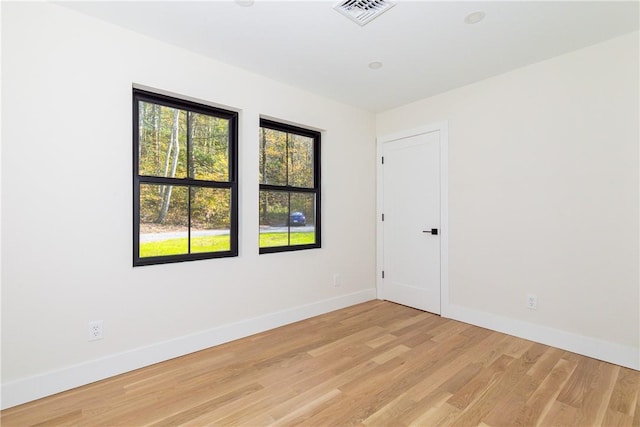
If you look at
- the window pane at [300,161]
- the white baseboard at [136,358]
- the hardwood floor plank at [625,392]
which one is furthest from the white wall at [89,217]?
the hardwood floor plank at [625,392]

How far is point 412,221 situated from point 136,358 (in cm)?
315

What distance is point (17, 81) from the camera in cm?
196

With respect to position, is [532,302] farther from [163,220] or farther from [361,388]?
[163,220]

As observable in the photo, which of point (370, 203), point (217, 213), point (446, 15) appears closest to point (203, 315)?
point (217, 213)

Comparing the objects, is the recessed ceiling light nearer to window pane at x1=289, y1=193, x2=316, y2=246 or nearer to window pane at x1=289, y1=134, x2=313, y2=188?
window pane at x1=289, y1=134, x2=313, y2=188

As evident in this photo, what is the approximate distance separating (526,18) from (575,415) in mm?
2610

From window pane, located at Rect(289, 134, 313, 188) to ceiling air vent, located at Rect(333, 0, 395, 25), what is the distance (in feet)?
5.20

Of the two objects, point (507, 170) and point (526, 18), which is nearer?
point (526, 18)

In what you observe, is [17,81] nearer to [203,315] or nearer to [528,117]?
[203,315]

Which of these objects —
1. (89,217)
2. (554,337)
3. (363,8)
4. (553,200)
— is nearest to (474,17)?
(363,8)

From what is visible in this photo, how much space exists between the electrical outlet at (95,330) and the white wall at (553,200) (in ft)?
10.8

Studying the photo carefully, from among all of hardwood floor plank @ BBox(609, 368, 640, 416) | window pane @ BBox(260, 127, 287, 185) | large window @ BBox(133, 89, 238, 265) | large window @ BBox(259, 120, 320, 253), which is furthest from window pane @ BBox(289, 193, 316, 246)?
hardwood floor plank @ BBox(609, 368, 640, 416)

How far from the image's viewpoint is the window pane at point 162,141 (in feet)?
8.40

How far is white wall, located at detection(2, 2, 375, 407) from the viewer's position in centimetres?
196
